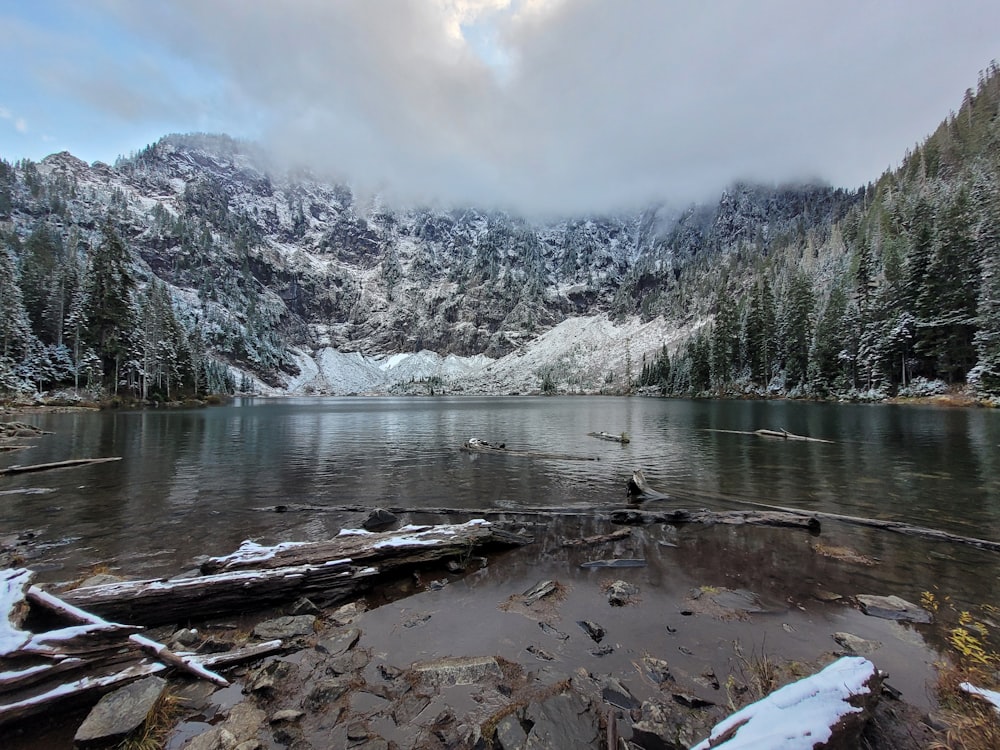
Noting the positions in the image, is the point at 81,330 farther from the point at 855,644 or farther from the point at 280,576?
the point at 855,644

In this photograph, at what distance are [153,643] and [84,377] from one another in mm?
112928

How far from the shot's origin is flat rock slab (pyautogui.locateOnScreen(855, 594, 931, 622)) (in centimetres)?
906

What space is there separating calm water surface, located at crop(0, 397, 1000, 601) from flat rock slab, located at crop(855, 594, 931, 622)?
1652mm

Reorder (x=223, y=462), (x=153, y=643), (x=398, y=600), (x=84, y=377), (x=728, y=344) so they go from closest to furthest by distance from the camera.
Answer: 1. (x=153, y=643)
2. (x=398, y=600)
3. (x=223, y=462)
4. (x=84, y=377)
5. (x=728, y=344)

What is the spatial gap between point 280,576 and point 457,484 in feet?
47.8

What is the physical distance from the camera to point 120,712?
223 inches

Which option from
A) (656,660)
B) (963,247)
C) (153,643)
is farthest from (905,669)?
(963,247)

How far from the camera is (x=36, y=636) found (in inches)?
249

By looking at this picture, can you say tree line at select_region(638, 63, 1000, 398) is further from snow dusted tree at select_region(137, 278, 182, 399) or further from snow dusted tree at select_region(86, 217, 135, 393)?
snow dusted tree at select_region(86, 217, 135, 393)

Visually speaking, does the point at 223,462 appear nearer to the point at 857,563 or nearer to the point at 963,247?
the point at 857,563

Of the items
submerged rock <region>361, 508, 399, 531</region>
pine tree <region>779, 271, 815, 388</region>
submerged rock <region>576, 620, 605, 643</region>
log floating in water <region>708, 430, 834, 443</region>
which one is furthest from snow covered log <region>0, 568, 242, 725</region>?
pine tree <region>779, 271, 815, 388</region>

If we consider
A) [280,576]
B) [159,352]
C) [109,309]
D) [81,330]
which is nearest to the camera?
[280,576]

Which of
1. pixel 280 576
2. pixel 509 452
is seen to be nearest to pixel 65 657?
pixel 280 576

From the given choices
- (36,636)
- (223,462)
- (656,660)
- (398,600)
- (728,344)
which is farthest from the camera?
(728,344)
